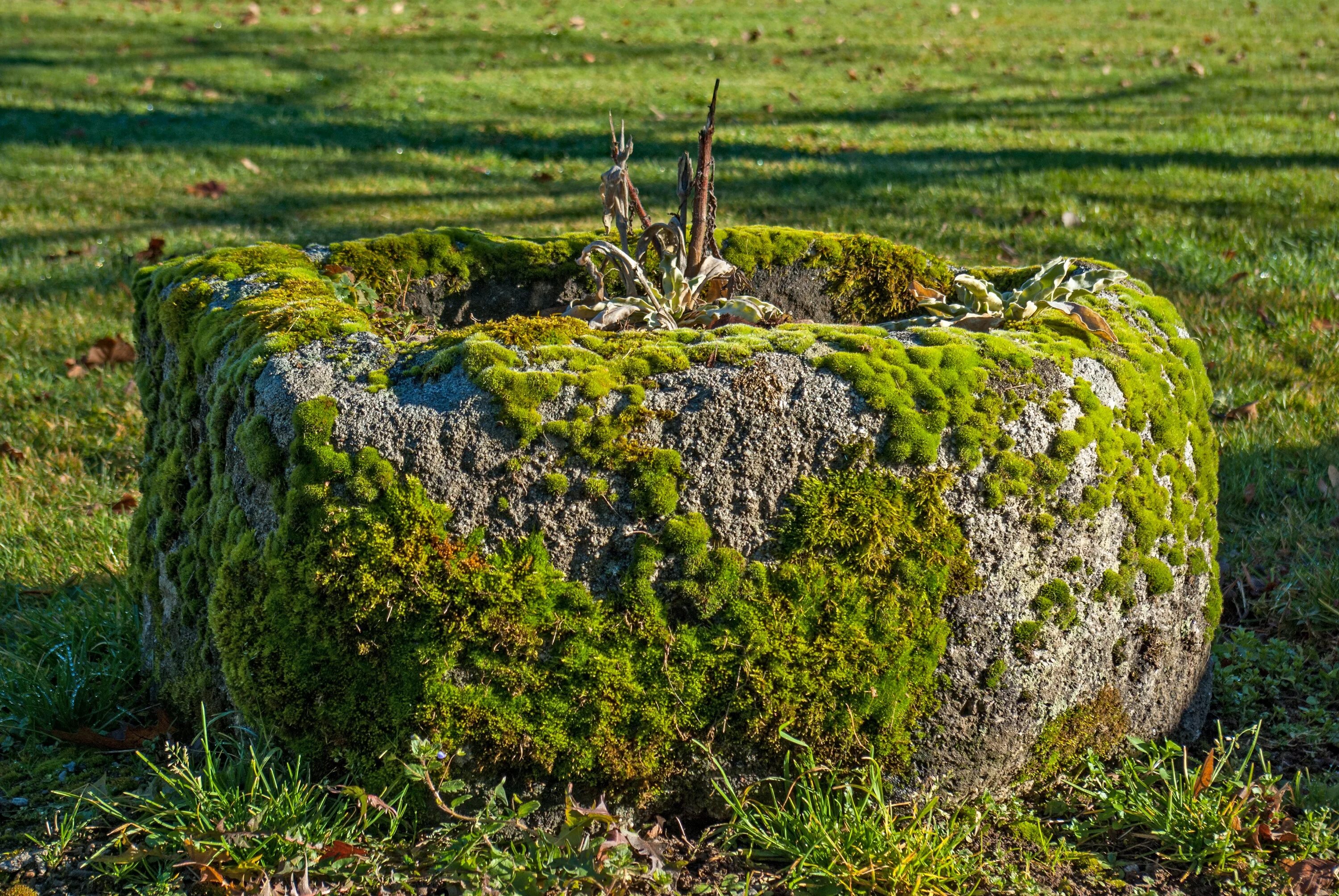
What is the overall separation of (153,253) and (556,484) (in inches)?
214

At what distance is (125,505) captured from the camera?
13.4ft

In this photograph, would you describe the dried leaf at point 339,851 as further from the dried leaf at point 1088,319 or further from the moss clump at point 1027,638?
→ the dried leaf at point 1088,319

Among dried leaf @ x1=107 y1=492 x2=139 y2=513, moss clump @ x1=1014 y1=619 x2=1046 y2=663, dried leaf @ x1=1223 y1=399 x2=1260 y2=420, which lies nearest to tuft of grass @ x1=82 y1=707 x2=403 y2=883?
moss clump @ x1=1014 y1=619 x2=1046 y2=663

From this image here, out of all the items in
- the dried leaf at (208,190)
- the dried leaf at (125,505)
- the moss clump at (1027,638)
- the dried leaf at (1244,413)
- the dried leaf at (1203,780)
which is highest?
the dried leaf at (208,190)

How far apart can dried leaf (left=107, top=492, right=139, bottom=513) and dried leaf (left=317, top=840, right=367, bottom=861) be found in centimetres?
249

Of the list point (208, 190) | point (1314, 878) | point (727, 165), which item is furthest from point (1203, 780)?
point (208, 190)

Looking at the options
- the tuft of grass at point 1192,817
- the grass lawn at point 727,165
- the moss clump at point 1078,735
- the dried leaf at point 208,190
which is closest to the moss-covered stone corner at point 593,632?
the moss clump at point 1078,735

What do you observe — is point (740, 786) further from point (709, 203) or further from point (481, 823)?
point (709, 203)

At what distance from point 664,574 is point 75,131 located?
10.4 meters

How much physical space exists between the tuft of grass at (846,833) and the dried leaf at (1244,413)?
300 centimetres

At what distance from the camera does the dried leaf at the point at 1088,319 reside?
2.55 meters

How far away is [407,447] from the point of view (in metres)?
2.09

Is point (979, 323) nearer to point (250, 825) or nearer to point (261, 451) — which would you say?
point (261, 451)

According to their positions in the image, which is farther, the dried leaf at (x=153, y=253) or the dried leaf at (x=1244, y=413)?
the dried leaf at (x=153, y=253)
